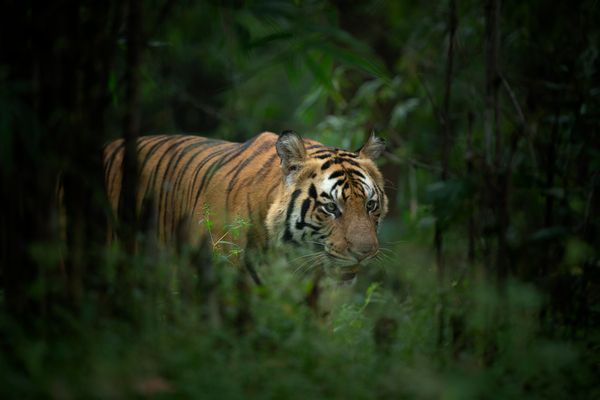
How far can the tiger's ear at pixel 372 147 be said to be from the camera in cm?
479

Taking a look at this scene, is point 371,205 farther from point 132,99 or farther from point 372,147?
point 132,99

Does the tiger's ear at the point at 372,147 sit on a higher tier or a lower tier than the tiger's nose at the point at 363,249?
higher

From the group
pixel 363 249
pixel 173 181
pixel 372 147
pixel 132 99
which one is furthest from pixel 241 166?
Result: pixel 132 99

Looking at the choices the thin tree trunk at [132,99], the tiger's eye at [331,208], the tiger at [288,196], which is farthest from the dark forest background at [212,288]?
the tiger's eye at [331,208]

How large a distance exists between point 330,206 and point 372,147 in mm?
610

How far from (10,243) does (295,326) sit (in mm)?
1112

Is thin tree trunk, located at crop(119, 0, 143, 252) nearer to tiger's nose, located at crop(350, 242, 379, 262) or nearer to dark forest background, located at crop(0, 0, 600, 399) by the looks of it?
dark forest background, located at crop(0, 0, 600, 399)

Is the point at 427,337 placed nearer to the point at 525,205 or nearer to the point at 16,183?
the point at 16,183

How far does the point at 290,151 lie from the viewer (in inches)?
180

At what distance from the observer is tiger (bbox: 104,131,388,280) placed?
4371 mm

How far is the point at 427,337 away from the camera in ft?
11.1

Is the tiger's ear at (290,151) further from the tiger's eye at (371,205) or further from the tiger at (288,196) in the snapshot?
the tiger's eye at (371,205)

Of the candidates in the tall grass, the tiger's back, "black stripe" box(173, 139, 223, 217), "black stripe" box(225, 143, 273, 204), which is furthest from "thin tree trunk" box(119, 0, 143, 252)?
"black stripe" box(173, 139, 223, 217)

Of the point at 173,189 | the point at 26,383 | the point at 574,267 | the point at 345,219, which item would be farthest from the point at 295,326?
the point at 173,189
